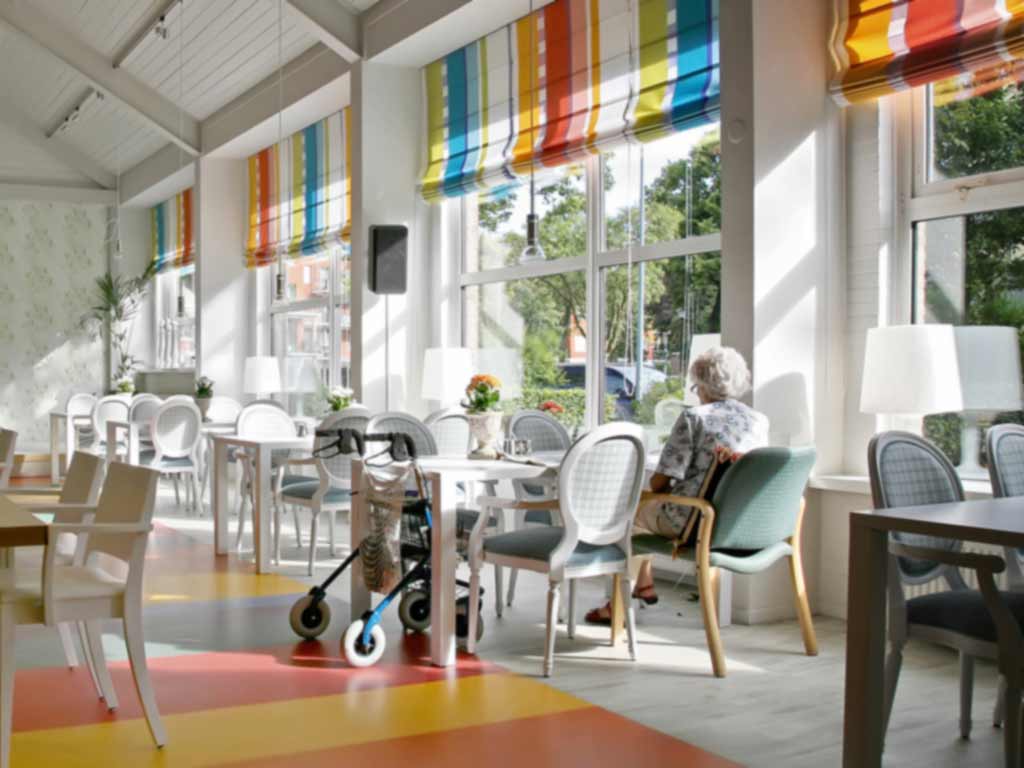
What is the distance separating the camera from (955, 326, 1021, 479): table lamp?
4.70 meters

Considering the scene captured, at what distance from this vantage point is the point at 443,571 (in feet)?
14.4

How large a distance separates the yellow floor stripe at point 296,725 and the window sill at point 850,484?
184 cm

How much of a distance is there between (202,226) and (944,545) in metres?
10.2

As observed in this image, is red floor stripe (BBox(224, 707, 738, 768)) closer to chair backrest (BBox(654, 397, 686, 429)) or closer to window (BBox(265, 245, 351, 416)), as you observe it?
chair backrest (BBox(654, 397, 686, 429))

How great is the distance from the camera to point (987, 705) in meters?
3.88

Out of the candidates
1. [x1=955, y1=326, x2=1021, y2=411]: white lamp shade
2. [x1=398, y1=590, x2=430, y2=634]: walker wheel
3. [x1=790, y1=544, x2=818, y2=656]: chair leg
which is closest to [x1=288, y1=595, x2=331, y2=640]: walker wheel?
[x1=398, y1=590, x2=430, y2=634]: walker wheel

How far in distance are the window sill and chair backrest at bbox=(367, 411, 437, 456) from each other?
1.97 m

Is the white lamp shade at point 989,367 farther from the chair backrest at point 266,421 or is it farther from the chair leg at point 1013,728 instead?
the chair backrest at point 266,421

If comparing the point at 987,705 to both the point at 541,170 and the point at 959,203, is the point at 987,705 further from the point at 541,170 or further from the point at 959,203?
the point at 541,170

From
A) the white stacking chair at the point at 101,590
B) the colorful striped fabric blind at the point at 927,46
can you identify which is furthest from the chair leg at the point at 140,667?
the colorful striped fabric blind at the point at 927,46

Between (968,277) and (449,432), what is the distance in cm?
296

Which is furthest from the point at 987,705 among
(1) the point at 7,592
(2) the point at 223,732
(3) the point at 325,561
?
(3) the point at 325,561

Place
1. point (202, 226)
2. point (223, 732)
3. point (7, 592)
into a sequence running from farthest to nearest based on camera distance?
point (202, 226)
point (223, 732)
point (7, 592)

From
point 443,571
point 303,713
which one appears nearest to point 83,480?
point 303,713
